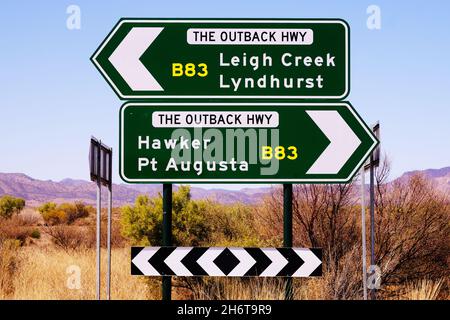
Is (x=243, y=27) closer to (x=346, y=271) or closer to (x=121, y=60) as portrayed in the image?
(x=121, y=60)

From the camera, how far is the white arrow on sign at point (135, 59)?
Answer: 30.1 feet

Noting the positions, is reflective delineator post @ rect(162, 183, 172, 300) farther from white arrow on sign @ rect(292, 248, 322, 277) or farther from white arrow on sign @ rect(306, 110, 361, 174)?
white arrow on sign @ rect(306, 110, 361, 174)

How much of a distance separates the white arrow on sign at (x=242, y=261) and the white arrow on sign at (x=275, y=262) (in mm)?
190

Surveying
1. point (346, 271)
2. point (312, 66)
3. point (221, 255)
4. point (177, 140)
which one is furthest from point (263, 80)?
point (346, 271)

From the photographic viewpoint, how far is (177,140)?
29.8 ft

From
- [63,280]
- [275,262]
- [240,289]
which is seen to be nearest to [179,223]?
[63,280]

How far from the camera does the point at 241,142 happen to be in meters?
9.07

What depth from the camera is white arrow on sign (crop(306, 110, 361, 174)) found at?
360 inches

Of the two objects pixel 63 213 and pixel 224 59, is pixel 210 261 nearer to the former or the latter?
pixel 224 59

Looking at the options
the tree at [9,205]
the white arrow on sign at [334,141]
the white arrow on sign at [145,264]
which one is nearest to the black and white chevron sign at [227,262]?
the white arrow on sign at [145,264]
